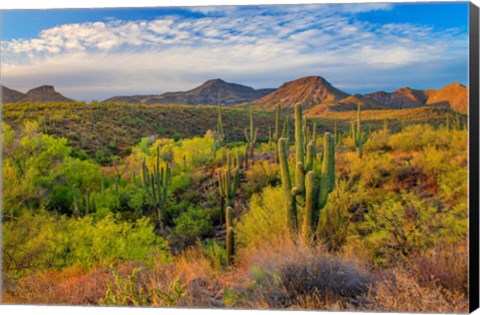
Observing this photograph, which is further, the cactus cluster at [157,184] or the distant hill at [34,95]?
the cactus cluster at [157,184]

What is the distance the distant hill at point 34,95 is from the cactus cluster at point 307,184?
12.5 ft

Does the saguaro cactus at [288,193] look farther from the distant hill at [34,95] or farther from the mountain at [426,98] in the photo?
the distant hill at [34,95]

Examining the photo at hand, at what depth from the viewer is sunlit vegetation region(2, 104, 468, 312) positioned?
873 cm

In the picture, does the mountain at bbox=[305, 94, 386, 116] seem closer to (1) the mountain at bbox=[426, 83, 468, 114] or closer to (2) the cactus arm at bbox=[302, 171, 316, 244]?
(1) the mountain at bbox=[426, 83, 468, 114]

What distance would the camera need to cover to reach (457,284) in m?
8.34

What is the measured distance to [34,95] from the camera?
1045 cm

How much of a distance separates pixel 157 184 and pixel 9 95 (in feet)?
9.04

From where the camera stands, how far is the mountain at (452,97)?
862cm

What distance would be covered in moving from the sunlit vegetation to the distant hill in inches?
5.9

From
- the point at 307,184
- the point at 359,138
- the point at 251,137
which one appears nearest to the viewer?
the point at 307,184

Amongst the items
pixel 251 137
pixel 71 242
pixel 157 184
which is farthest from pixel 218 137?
pixel 71 242

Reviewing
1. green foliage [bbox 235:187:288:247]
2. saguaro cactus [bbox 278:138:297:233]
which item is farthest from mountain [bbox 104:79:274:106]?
green foliage [bbox 235:187:288:247]

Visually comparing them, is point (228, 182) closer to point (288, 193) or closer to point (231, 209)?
point (231, 209)

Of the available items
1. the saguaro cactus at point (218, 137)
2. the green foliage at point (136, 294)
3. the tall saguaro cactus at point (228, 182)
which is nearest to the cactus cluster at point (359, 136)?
the tall saguaro cactus at point (228, 182)
